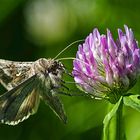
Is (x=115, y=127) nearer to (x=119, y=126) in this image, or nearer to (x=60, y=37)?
(x=119, y=126)

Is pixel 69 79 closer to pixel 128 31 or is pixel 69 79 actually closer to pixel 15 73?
pixel 15 73

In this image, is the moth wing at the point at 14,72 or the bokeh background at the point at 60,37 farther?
the bokeh background at the point at 60,37

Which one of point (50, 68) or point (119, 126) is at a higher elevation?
point (50, 68)

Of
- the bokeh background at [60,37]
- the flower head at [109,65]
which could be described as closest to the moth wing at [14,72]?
the flower head at [109,65]

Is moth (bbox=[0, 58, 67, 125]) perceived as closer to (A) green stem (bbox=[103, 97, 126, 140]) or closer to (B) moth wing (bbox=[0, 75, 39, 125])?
(B) moth wing (bbox=[0, 75, 39, 125])

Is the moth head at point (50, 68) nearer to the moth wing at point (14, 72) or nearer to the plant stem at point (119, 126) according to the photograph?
the moth wing at point (14, 72)

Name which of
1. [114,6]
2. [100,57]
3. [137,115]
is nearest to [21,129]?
[137,115]

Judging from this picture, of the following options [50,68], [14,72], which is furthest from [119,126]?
[14,72]

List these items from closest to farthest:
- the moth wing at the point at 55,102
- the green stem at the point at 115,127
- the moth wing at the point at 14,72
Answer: the green stem at the point at 115,127 < the moth wing at the point at 55,102 < the moth wing at the point at 14,72
